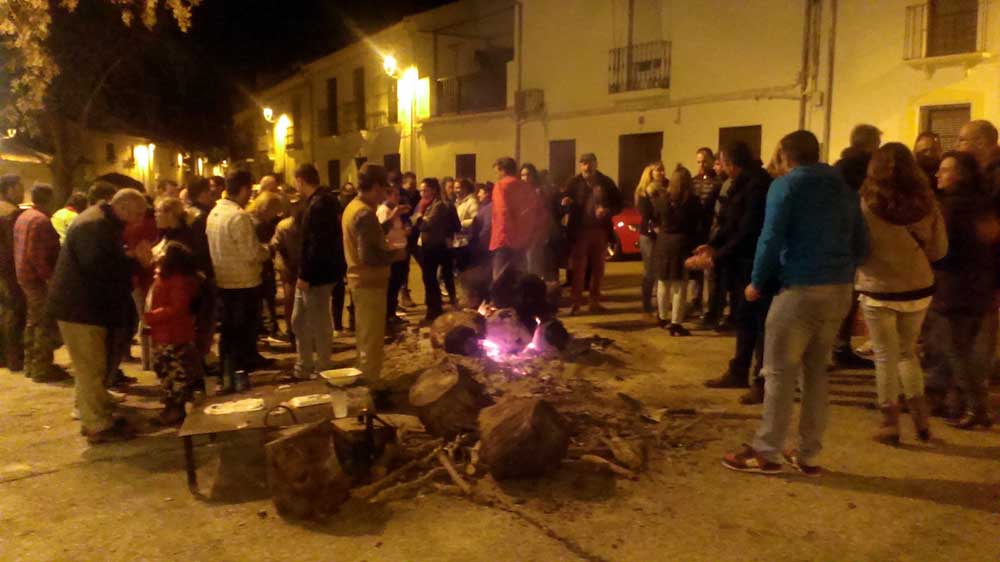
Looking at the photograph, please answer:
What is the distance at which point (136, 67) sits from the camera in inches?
922

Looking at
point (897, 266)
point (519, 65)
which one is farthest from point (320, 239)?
point (519, 65)

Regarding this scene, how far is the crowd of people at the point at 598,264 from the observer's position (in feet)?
14.7

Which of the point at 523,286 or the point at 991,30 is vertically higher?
the point at 991,30

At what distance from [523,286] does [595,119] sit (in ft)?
46.0

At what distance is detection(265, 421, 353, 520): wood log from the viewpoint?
13.7 ft

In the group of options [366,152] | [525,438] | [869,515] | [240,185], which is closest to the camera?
[869,515]

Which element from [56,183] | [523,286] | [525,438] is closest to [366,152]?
[56,183]

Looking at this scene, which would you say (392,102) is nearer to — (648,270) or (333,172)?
(333,172)

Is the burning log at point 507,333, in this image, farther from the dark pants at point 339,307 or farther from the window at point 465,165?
the window at point 465,165

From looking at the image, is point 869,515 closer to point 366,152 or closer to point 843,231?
point 843,231

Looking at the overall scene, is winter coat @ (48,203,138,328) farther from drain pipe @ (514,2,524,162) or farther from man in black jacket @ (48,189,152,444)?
drain pipe @ (514,2,524,162)

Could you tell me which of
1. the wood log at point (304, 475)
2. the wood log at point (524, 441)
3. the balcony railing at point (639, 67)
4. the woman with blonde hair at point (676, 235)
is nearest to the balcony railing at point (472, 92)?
the balcony railing at point (639, 67)

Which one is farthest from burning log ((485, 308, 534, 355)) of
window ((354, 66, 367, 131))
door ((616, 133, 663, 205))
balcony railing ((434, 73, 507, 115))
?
window ((354, 66, 367, 131))

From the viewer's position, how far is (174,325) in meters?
5.82
